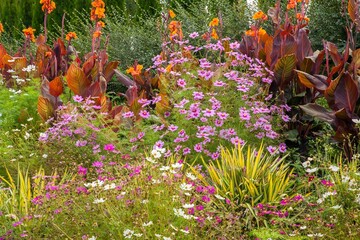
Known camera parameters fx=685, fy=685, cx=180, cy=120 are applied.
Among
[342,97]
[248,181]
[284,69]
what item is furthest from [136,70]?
[248,181]

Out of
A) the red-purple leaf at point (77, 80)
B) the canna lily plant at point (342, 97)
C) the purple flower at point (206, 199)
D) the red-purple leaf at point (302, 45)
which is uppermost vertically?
the red-purple leaf at point (302, 45)

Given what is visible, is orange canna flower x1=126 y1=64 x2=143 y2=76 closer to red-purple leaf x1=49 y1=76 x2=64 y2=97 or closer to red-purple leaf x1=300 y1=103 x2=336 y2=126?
red-purple leaf x1=49 y1=76 x2=64 y2=97

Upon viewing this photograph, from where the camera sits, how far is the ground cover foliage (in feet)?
12.3

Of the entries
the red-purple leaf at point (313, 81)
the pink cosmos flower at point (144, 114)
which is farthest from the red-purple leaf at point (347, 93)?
the pink cosmos flower at point (144, 114)

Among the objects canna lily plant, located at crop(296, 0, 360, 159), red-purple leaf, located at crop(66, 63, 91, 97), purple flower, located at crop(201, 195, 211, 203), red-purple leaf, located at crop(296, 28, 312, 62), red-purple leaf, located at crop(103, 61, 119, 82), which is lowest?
red-purple leaf, located at crop(103, 61, 119, 82)

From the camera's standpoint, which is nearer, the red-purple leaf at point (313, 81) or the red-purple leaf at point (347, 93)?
the red-purple leaf at point (347, 93)

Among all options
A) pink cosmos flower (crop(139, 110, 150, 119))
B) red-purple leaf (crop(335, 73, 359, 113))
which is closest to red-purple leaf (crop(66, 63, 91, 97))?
pink cosmos flower (crop(139, 110, 150, 119))

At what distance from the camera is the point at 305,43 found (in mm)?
5750

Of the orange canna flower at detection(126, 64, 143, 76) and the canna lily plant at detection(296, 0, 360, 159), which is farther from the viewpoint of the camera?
the orange canna flower at detection(126, 64, 143, 76)

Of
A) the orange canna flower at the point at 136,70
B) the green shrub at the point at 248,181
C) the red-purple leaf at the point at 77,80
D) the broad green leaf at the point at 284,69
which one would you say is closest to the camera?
the green shrub at the point at 248,181

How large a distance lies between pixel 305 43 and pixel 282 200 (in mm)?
1846

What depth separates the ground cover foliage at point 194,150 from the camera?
12.3 ft

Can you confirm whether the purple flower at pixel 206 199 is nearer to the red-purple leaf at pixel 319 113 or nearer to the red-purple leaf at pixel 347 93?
the red-purple leaf at pixel 319 113

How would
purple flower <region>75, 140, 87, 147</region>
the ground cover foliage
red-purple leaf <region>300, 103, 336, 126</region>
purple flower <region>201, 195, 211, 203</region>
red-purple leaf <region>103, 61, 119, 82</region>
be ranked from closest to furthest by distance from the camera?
the ground cover foliage → purple flower <region>201, 195, 211, 203</region> → purple flower <region>75, 140, 87, 147</region> → red-purple leaf <region>300, 103, 336, 126</region> → red-purple leaf <region>103, 61, 119, 82</region>
